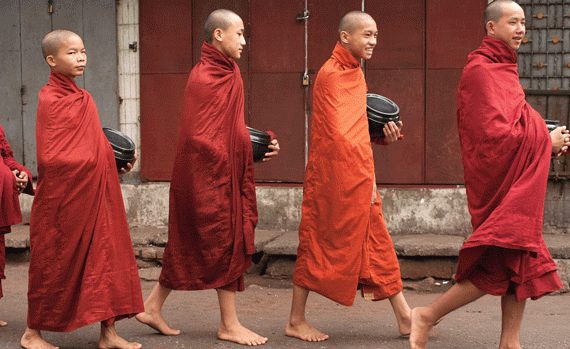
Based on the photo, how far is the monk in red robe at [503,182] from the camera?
288 centimetres

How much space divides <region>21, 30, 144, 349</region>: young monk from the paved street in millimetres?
365

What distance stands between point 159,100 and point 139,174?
0.85 m

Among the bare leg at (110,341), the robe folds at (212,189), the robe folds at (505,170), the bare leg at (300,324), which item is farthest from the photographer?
the bare leg at (300,324)

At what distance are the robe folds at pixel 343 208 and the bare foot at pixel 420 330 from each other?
30 cm

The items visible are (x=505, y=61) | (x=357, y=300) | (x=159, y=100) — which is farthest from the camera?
(x=159, y=100)

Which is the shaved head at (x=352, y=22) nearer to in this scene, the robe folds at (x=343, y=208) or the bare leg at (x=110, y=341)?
the robe folds at (x=343, y=208)

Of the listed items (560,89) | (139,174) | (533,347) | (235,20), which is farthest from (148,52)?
(533,347)

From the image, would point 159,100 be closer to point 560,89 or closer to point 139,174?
point 139,174

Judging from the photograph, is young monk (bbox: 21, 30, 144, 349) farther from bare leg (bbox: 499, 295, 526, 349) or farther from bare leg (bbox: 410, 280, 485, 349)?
bare leg (bbox: 499, 295, 526, 349)

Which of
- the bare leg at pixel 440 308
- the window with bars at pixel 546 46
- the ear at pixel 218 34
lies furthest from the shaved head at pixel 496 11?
the window with bars at pixel 546 46

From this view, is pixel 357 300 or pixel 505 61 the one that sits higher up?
pixel 505 61

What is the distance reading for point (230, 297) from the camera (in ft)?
11.6

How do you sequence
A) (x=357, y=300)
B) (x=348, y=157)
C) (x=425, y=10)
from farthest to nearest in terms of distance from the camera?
(x=425, y=10)
(x=357, y=300)
(x=348, y=157)

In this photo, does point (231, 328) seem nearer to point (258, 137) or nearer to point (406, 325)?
point (406, 325)
